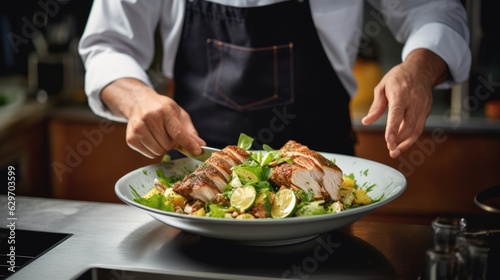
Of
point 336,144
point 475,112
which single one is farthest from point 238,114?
point 475,112

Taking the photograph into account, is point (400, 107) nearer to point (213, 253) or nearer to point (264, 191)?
point (264, 191)

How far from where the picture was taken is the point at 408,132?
1365mm

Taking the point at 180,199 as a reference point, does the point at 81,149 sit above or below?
below

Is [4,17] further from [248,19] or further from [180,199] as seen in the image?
[180,199]

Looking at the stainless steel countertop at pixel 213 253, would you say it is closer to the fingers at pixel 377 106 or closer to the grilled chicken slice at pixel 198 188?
the grilled chicken slice at pixel 198 188

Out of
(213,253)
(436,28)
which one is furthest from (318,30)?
(213,253)

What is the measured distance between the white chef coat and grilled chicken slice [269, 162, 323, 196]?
542 mm

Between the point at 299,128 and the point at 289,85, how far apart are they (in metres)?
0.13

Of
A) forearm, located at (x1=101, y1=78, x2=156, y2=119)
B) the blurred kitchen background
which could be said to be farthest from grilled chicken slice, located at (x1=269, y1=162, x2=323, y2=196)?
the blurred kitchen background

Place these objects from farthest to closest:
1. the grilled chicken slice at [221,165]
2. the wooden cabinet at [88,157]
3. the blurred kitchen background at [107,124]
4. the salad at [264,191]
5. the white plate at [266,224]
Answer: the wooden cabinet at [88,157], the blurred kitchen background at [107,124], the grilled chicken slice at [221,165], the salad at [264,191], the white plate at [266,224]

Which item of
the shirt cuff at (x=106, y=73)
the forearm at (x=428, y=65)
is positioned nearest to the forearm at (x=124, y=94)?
the shirt cuff at (x=106, y=73)

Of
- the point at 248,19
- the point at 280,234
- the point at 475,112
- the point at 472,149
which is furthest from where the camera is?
the point at 475,112

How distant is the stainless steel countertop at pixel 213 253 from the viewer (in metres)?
1.11

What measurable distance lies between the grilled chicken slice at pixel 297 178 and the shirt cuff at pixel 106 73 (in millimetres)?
530
